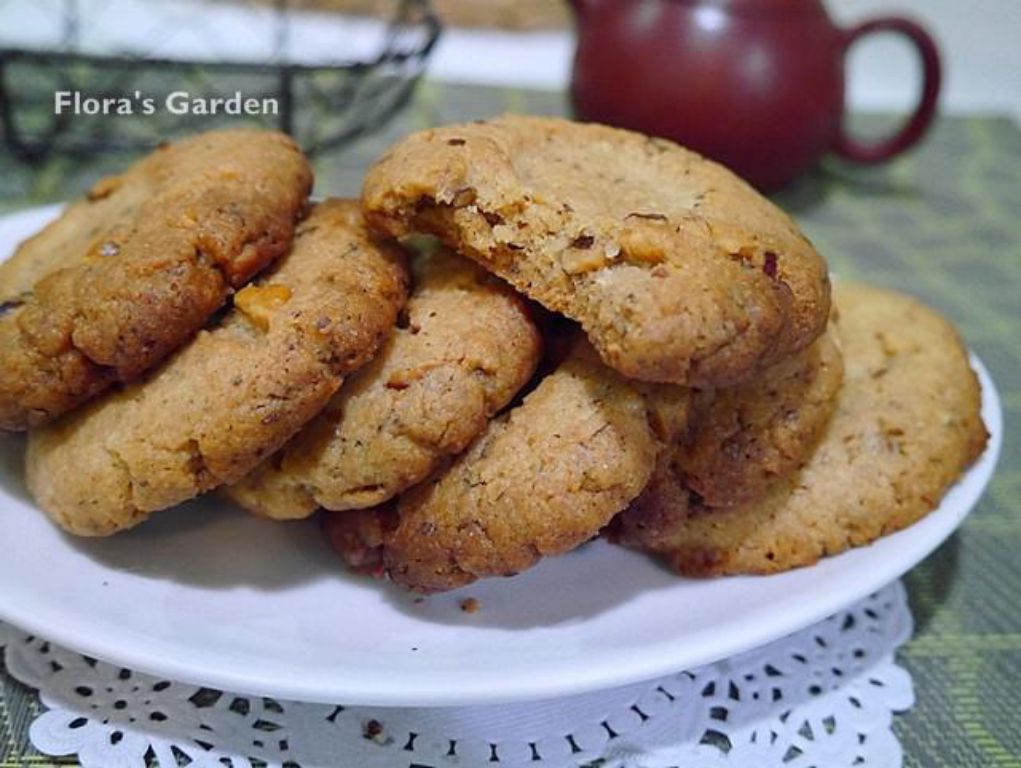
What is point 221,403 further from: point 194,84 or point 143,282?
point 194,84

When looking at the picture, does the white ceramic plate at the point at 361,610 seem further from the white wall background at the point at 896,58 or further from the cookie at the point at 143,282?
the white wall background at the point at 896,58

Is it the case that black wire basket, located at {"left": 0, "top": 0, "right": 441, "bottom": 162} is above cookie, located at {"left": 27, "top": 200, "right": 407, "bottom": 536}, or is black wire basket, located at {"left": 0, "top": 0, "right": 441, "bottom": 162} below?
below

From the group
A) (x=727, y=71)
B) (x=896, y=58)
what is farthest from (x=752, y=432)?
(x=896, y=58)

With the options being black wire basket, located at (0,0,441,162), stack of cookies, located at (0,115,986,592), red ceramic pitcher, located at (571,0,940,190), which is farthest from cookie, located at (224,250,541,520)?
red ceramic pitcher, located at (571,0,940,190)

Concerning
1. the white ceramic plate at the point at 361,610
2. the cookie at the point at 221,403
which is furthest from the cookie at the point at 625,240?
the white ceramic plate at the point at 361,610

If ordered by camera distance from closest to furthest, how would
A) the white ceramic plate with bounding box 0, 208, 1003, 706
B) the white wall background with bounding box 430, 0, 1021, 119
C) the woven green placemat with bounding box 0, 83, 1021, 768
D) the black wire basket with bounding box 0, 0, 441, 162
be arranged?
the white ceramic plate with bounding box 0, 208, 1003, 706
the woven green placemat with bounding box 0, 83, 1021, 768
the black wire basket with bounding box 0, 0, 441, 162
the white wall background with bounding box 430, 0, 1021, 119

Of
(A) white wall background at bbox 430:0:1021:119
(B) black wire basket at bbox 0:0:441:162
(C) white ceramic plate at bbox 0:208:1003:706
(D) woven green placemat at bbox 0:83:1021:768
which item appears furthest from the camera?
(A) white wall background at bbox 430:0:1021:119

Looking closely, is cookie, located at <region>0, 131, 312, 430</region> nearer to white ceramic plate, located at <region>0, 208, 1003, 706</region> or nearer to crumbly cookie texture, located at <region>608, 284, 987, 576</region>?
white ceramic plate, located at <region>0, 208, 1003, 706</region>
